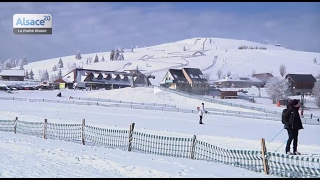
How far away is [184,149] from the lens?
13906 millimetres

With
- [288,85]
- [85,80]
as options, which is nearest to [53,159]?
[288,85]

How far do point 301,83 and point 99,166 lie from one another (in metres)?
82.6

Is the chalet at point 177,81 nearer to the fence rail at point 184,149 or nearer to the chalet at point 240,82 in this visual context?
the chalet at point 240,82

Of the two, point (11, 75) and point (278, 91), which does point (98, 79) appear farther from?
point (278, 91)

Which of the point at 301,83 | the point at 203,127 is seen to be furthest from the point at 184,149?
the point at 301,83

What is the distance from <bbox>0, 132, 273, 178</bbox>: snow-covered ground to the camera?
9.53 m

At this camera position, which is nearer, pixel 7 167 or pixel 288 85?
pixel 7 167

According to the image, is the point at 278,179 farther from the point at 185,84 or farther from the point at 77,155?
the point at 185,84

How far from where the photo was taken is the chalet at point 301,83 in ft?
271

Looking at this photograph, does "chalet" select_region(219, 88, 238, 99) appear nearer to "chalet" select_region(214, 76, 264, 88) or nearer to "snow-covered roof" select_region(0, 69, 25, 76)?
"chalet" select_region(214, 76, 264, 88)

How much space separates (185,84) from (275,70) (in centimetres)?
6341

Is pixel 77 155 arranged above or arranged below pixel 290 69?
below

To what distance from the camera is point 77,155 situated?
12680mm

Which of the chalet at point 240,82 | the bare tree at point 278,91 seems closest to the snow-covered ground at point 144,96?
the bare tree at point 278,91
